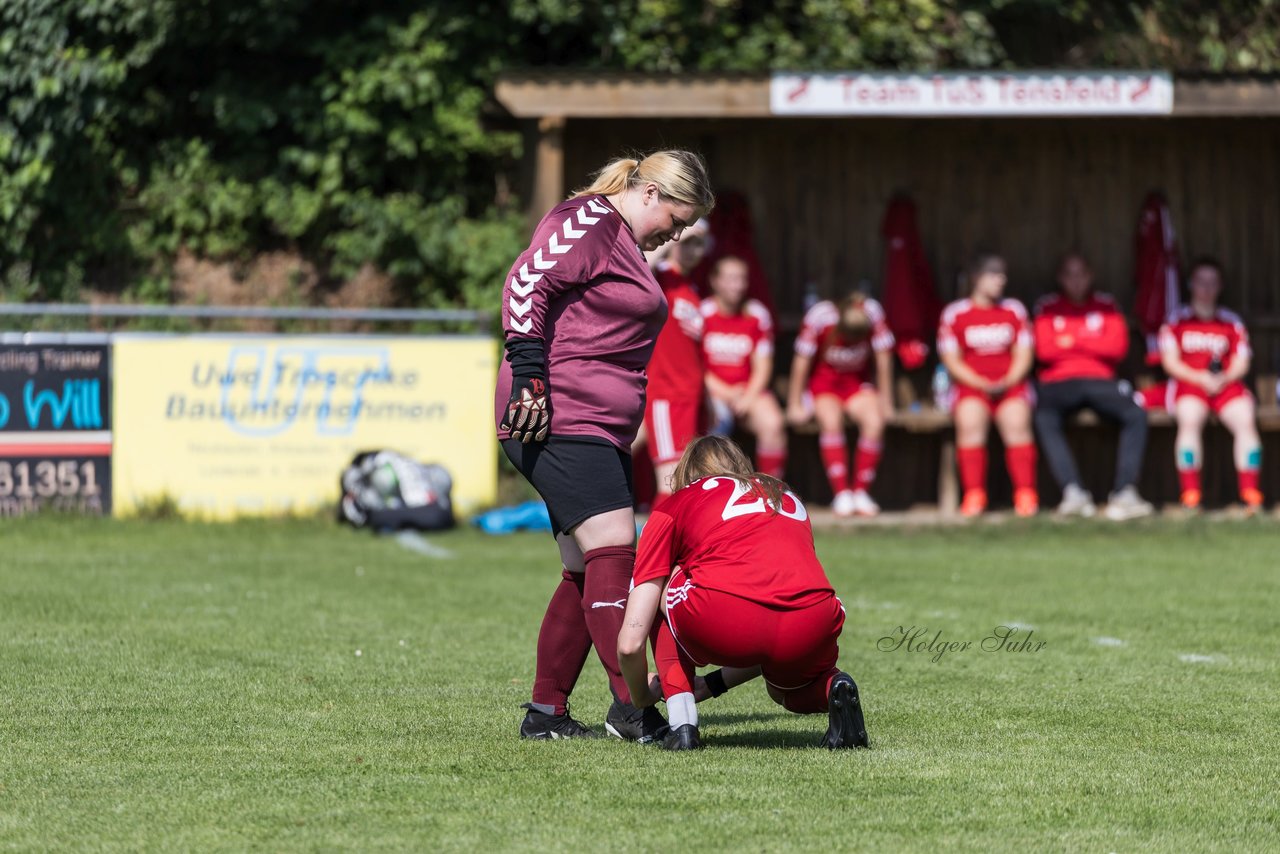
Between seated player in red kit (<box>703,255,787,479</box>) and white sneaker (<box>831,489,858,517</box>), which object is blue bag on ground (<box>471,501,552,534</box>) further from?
white sneaker (<box>831,489,858,517</box>)

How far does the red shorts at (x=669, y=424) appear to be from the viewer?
38.5 feet

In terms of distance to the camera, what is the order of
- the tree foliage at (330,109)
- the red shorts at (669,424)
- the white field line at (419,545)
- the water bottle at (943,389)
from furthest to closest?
1. the tree foliage at (330,109)
2. the water bottle at (943,389)
3. the red shorts at (669,424)
4. the white field line at (419,545)

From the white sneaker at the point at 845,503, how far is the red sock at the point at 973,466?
2.70 feet

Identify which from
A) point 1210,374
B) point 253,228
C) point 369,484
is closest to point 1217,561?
point 1210,374

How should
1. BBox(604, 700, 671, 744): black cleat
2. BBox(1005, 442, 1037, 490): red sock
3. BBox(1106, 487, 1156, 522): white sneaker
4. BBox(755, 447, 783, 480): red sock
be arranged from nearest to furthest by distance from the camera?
BBox(604, 700, 671, 744): black cleat
BBox(1106, 487, 1156, 522): white sneaker
BBox(755, 447, 783, 480): red sock
BBox(1005, 442, 1037, 490): red sock

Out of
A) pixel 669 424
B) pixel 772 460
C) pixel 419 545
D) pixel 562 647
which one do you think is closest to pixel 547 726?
pixel 562 647

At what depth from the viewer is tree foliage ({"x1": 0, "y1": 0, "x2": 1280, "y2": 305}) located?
15.9 meters

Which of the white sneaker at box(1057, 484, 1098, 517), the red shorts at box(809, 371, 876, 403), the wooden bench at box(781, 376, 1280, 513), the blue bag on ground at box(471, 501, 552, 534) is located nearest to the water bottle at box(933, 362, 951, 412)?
the wooden bench at box(781, 376, 1280, 513)

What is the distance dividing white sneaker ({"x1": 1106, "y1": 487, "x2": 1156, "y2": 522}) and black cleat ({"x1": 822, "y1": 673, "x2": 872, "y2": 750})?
852 cm

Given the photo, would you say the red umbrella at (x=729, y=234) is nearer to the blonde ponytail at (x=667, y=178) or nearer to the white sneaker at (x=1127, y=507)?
the white sneaker at (x=1127, y=507)

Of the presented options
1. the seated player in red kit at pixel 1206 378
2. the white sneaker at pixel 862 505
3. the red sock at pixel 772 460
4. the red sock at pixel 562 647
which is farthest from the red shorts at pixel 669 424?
the red sock at pixel 562 647

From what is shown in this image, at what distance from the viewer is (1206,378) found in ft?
44.4

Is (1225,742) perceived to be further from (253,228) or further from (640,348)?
(253,228)

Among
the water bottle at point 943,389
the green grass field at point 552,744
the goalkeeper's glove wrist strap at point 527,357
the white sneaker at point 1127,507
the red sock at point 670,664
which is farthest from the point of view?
the water bottle at point 943,389
